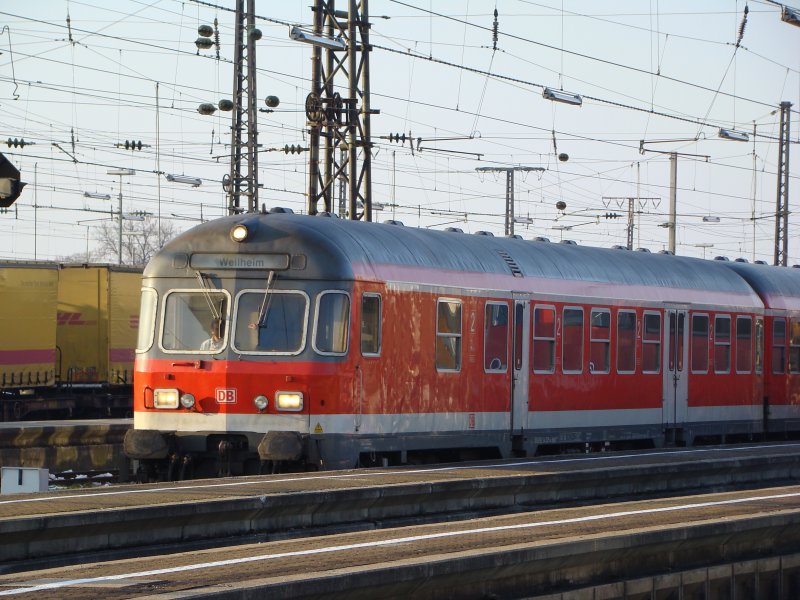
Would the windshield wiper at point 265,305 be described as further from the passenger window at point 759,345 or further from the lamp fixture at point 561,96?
the lamp fixture at point 561,96

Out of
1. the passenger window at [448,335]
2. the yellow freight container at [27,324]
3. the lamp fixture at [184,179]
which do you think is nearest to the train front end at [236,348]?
the passenger window at [448,335]

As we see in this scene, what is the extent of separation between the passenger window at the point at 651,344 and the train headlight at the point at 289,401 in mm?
8277

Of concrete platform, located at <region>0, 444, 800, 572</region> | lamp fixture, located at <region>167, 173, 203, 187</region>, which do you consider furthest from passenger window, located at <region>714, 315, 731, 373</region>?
lamp fixture, located at <region>167, 173, 203, 187</region>

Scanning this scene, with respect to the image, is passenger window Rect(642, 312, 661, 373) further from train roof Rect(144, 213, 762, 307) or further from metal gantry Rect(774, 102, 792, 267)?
metal gantry Rect(774, 102, 792, 267)

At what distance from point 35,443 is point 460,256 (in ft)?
32.2

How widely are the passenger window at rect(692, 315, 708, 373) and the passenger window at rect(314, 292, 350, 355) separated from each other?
375 inches

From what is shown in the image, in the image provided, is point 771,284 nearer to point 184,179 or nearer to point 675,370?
point 675,370

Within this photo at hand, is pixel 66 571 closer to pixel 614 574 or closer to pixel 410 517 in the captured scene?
pixel 614 574

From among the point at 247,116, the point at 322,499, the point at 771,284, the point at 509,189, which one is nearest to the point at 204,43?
the point at 247,116

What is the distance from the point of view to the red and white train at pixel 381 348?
1694 cm

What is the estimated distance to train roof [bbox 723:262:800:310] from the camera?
26.9 m

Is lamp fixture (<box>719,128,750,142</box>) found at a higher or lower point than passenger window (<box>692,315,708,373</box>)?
higher

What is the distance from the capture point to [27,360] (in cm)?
3634

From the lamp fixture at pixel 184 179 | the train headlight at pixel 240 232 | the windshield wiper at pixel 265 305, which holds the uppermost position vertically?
the lamp fixture at pixel 184 179
